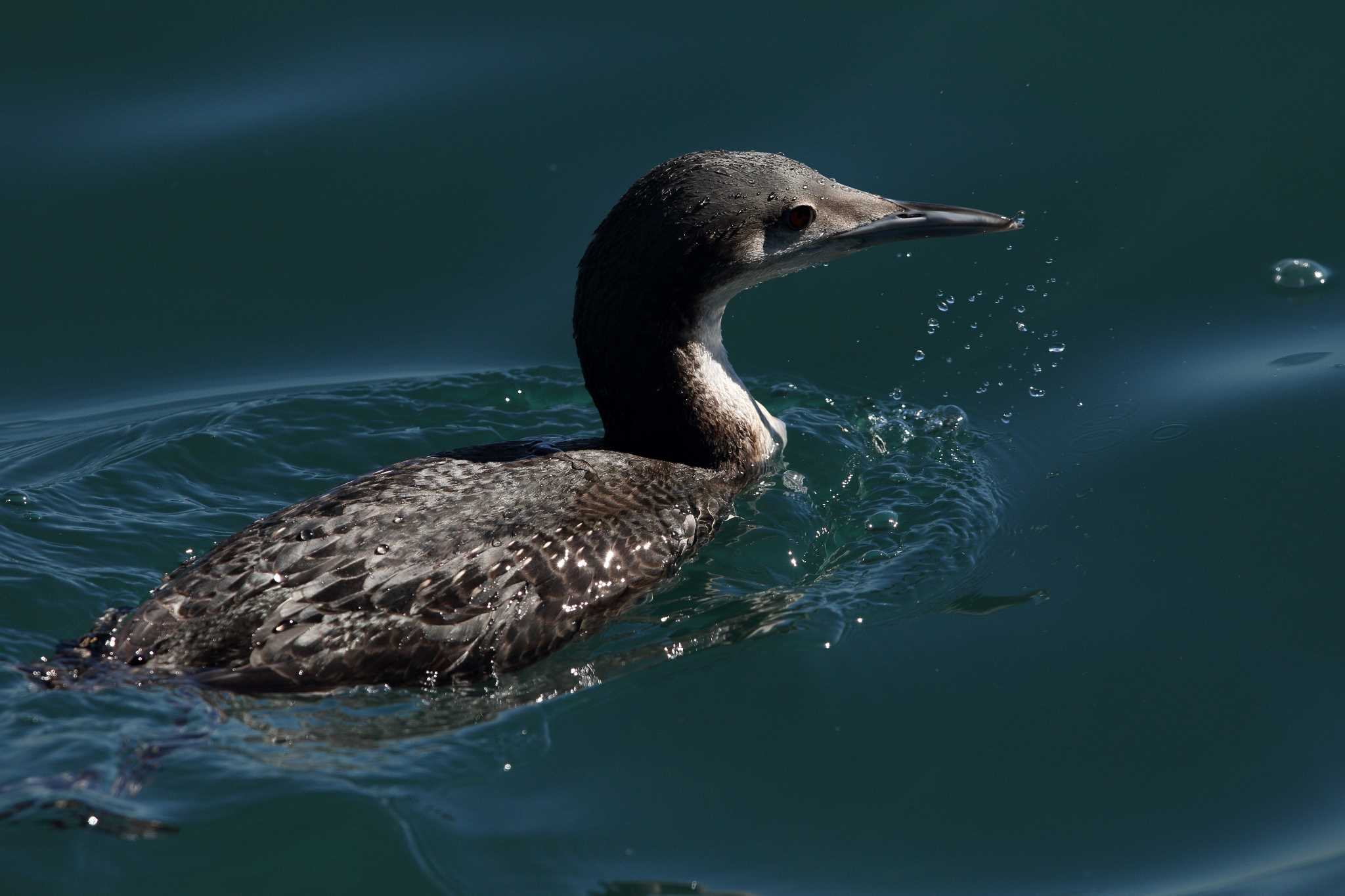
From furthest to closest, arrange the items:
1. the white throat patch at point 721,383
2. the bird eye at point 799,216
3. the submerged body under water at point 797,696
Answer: the white throat patch at point 721,383, the bird eye at point 799,216, the submerged body under water at point 797,696

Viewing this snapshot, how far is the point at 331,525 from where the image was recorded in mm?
5473

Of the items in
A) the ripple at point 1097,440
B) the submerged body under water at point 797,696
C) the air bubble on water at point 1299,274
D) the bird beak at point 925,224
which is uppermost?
the bird beak at point 925,224

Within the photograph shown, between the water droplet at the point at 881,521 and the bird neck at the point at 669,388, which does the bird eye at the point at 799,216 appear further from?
the water droplet at the point at 881,521

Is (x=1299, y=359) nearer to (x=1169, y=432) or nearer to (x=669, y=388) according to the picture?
(x=1169, y=432)

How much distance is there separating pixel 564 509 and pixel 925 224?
2012mm

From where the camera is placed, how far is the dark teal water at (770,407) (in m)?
4.80

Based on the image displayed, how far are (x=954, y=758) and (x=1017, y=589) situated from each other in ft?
3.66

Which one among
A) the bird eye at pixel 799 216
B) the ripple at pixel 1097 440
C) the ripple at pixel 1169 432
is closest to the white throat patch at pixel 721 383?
the bird eye at pixel 799 216

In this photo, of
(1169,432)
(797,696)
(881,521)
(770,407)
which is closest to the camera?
(797,696)

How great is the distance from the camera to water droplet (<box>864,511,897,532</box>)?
6594 mm

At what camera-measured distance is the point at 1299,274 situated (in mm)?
7785

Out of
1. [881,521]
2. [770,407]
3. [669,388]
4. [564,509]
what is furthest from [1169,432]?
[564,509]

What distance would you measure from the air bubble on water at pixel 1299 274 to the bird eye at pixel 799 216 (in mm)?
2776

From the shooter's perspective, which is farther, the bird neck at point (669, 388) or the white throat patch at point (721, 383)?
the white throat patch at point (721, 383)
